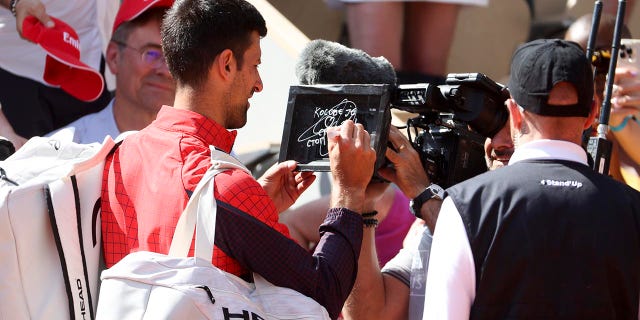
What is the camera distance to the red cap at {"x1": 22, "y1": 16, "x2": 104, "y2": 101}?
4.71 m

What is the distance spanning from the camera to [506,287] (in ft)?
8.66

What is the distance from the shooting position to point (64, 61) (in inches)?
187

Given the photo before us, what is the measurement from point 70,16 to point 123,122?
30.0 inches

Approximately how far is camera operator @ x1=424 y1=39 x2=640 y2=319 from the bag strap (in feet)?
1.94

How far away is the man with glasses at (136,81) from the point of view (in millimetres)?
4754

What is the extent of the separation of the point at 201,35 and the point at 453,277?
0.95 meters

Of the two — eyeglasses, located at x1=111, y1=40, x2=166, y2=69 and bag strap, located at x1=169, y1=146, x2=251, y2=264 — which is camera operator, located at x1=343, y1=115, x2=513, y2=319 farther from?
eyeglasses, located at x1=111, y1=40, x2=166, y2=69

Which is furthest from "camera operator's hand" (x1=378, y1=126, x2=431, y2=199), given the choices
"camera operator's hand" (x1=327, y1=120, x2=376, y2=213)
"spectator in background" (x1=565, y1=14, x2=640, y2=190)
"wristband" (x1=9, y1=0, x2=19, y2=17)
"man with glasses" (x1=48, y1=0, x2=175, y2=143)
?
"wristband" (x1=9, y1=0, x2=19, y2=17)

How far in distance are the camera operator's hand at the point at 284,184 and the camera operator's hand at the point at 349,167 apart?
43 centimetres

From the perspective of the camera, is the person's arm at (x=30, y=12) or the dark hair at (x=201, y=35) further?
the person's arm at (x=30, y=12)

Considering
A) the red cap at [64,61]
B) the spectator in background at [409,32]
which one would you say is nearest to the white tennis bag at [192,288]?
the red cap at [64,61]

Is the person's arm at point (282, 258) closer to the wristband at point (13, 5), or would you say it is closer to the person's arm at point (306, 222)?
the person's arm at point (306, 222)

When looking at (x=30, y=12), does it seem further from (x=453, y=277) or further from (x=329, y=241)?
(x=453, y=277)

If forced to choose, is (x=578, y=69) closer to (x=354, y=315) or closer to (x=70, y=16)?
(x=354, y=315)
